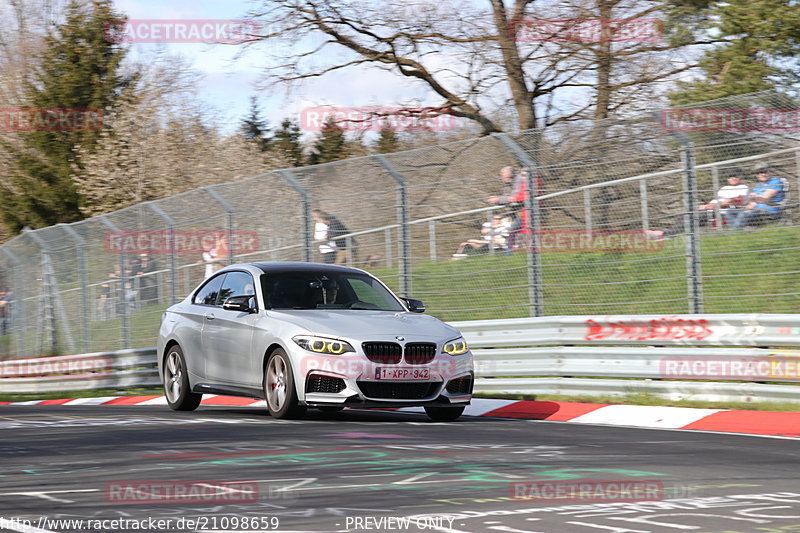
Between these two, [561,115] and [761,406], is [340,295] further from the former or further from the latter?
[561,115]

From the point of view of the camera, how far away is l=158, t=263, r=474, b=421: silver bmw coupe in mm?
10617

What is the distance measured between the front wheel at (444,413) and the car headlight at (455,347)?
0.56m

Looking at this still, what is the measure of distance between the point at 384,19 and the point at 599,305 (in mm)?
12337

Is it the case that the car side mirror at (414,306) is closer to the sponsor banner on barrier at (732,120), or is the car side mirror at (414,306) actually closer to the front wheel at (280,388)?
the front wheel at (280,388)

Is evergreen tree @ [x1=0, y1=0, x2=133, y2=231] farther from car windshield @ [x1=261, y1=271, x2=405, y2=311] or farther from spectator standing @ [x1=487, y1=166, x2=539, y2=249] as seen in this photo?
car windshield @ [x1=261, y1=271, x2=405, y2=311]

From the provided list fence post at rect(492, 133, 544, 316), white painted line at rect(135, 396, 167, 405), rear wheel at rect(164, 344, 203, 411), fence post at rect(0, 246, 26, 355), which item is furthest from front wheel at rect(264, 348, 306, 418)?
fence post at rect(0, 246, 26, 355)

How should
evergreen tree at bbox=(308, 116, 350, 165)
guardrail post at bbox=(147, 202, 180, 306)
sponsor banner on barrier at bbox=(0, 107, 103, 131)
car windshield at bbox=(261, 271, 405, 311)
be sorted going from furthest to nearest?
evergreen tree at bbox=(308, 116, 350, 165)
sponsor banner on barrier at bbox=(0, 107, 103, 131)
guardrail post at bbox=(147, 202, 180, 306)
car windshield at bbox=(261, 271, 405, 311)

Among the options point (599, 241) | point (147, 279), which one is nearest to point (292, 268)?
point (599, 241)

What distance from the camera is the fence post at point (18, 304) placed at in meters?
26.5

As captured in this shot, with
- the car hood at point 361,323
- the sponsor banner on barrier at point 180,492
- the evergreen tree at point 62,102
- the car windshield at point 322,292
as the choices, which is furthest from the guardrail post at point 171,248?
the evergreen tree at point 62,102

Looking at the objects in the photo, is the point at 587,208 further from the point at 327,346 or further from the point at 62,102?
the point at 62,102

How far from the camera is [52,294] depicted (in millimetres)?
24828

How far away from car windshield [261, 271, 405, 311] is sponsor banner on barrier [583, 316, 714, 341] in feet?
6.71

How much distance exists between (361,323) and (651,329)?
2.98 m
